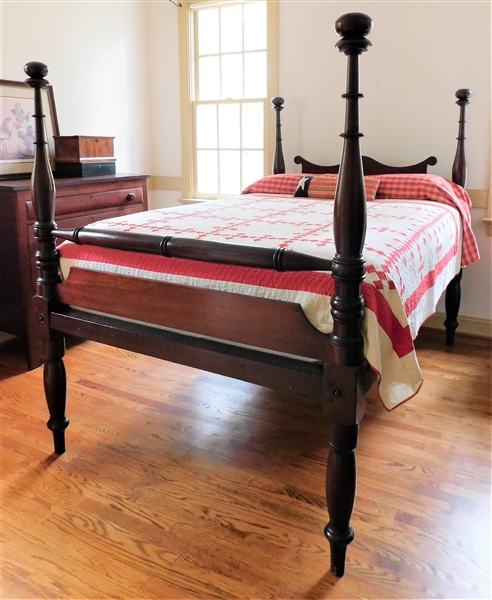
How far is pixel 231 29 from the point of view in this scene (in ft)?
13.1

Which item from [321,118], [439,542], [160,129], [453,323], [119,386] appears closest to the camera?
[439,542]

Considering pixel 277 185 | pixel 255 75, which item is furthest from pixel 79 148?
pixel 255 75

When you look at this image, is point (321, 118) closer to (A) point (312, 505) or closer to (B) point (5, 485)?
(A) point (312, 505)

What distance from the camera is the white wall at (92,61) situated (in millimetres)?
3215

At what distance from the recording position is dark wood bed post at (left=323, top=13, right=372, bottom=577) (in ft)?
4.04

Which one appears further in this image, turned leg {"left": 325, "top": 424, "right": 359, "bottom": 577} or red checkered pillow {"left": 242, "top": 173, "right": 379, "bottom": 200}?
red checkered pillow {"left": 242, "top": 173, "right": 379, "bottom": 200}

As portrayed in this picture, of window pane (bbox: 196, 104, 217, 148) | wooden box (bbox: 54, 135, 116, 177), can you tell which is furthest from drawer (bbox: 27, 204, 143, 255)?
window pane (bbox: 196, 104, 217, 148)

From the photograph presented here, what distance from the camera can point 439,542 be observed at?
1631 millimetres

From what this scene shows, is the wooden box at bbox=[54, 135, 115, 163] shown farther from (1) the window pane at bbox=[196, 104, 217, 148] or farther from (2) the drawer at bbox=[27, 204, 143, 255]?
Answer: (1) the window pane at bbox=[196, 104, 217, 148]

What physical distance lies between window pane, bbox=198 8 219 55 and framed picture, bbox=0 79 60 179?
144cm

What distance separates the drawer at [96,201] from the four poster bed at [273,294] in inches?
34.9

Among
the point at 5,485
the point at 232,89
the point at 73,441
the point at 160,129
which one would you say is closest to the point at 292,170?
the point at 232,89

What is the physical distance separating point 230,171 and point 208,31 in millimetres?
1054

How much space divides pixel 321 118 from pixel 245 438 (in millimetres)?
2407
